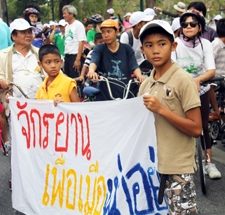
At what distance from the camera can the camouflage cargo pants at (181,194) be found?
307 centimetres

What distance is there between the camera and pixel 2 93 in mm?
5633

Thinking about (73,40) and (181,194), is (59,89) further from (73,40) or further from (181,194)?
(73,40)

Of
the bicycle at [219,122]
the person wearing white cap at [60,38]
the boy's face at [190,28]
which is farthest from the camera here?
the person wearing white cap at [60,38]

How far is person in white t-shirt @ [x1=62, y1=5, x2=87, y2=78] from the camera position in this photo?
35.1 ft

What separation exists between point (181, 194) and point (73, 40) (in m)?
8.11

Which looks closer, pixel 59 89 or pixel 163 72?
pixel 163 72

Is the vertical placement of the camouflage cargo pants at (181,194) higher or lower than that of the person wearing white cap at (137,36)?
lower

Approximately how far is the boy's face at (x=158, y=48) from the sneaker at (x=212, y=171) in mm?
2820

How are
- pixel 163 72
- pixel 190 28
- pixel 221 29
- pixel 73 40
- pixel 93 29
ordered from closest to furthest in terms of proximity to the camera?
1. pixel 163 72
2. pixel 190 28
3. pixel 221 29
4. pixel 73 40
5. pixel 93 29

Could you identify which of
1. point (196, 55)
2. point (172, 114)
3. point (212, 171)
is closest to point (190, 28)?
point (196, 55)

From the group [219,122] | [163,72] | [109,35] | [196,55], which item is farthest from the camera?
[219,122]

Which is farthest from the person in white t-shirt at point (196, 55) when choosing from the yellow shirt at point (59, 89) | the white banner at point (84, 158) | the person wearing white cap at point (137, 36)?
the white banner at point (84, 158)

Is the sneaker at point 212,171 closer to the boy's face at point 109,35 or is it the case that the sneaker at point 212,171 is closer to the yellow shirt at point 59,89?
the boy's face at point 109,35

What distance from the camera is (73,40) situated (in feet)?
35.7
